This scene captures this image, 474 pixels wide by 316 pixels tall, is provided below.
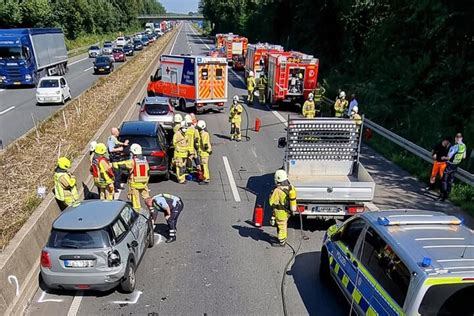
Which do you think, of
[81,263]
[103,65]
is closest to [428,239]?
[81,263]

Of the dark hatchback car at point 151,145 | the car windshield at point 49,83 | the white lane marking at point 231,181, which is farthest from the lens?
the car windshield at point 49,83

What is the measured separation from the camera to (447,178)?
1179cm

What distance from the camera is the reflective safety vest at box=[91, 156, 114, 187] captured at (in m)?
10.3

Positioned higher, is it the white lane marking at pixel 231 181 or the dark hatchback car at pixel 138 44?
the white lane marking at pixel 231 181

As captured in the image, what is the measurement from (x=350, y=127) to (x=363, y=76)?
18044 millimetres

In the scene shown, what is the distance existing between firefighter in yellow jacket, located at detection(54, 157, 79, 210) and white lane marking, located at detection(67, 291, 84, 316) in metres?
2.66

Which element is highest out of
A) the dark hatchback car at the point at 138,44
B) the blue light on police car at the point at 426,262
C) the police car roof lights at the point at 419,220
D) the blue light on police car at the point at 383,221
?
the blue light on police car at the point at 426,262

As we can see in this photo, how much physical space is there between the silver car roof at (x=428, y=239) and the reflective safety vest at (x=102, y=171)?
6.07 metres

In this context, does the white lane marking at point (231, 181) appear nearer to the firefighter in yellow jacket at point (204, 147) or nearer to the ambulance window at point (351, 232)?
the firefighter in yellow jacket at point (204, 147)

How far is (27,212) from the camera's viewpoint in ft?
31.7

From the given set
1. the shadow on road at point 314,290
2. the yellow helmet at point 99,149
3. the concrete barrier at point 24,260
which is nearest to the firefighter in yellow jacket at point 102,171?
the yellow helmet at point 99,149

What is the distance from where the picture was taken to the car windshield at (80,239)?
710 centimetres

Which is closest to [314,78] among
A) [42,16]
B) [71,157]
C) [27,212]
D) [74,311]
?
[71,157]

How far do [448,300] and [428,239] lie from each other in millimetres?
942
